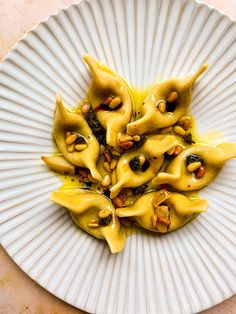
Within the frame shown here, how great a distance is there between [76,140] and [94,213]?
1.13 feet

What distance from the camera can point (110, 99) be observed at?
6.17 feet

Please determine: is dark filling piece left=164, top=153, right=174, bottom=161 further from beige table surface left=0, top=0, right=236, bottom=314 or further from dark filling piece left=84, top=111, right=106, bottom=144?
beige table surface left=0, top=0, right=236, bottom=314

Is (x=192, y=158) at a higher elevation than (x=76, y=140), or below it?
below

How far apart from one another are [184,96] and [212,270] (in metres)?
0.78

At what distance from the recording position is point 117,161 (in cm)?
192

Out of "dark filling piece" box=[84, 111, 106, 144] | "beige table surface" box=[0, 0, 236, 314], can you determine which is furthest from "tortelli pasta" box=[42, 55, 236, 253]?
"beige table surface" box=[0, 0, 236, 314]

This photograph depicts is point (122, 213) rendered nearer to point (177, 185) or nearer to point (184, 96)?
point (177, 185)

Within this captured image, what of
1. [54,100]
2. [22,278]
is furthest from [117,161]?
[22,278]

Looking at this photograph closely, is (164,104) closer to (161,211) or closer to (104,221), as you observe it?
(161,211)

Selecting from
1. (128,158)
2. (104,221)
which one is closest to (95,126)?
(128,158)

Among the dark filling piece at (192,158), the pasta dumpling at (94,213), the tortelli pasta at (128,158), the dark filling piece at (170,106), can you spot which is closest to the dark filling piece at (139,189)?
the tortelli pasta at (128,158)

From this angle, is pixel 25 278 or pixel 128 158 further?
pixel 25 278

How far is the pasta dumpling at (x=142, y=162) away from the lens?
5.97 ft

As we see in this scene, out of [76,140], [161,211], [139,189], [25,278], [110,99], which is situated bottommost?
[25,278]
